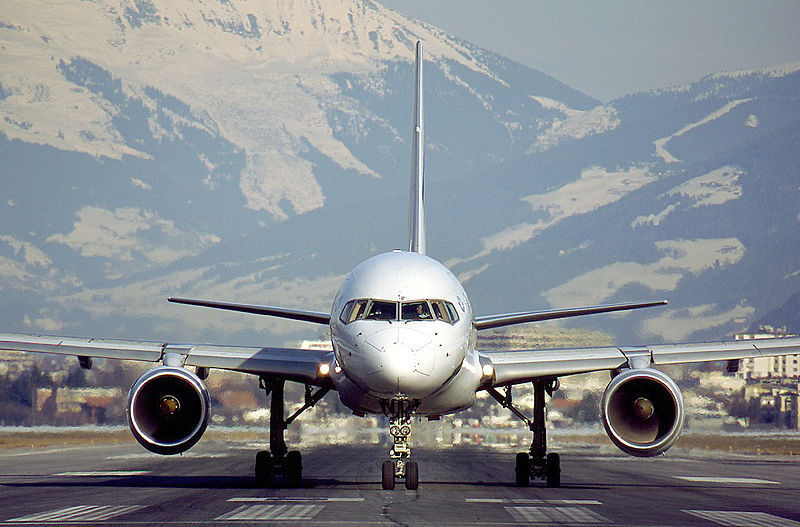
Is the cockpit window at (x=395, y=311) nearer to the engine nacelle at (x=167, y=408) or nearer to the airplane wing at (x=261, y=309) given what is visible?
the airplane wing at (x=261, y=309)

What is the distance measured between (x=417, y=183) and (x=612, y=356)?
11.1m

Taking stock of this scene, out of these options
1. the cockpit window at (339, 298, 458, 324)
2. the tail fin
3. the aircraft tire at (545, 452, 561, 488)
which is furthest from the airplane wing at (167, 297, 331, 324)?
the tail fin

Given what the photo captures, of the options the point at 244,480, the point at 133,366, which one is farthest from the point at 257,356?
the point at 133,366

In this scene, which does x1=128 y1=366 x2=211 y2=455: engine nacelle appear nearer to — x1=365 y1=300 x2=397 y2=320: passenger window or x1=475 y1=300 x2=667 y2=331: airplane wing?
x1=365 y1=300 x2=397 y2=320: passenger window

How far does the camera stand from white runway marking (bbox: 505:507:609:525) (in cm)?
2133

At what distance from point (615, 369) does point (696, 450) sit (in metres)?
39.2

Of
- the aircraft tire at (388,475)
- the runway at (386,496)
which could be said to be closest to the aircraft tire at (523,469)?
the runway at (386,496)


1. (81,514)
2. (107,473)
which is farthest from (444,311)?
(107,473)

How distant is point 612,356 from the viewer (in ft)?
98.4

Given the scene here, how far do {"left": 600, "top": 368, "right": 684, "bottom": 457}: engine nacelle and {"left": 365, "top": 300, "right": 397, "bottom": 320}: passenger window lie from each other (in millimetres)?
5521

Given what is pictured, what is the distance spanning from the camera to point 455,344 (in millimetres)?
25906

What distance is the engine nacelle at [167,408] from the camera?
2836 cm

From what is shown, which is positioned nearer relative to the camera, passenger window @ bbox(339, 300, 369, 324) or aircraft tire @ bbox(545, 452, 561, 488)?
passenger window @ bbox(339, 300, 369, 324)

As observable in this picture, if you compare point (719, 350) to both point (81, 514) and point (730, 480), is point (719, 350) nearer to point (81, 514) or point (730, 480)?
point (730, 480)
